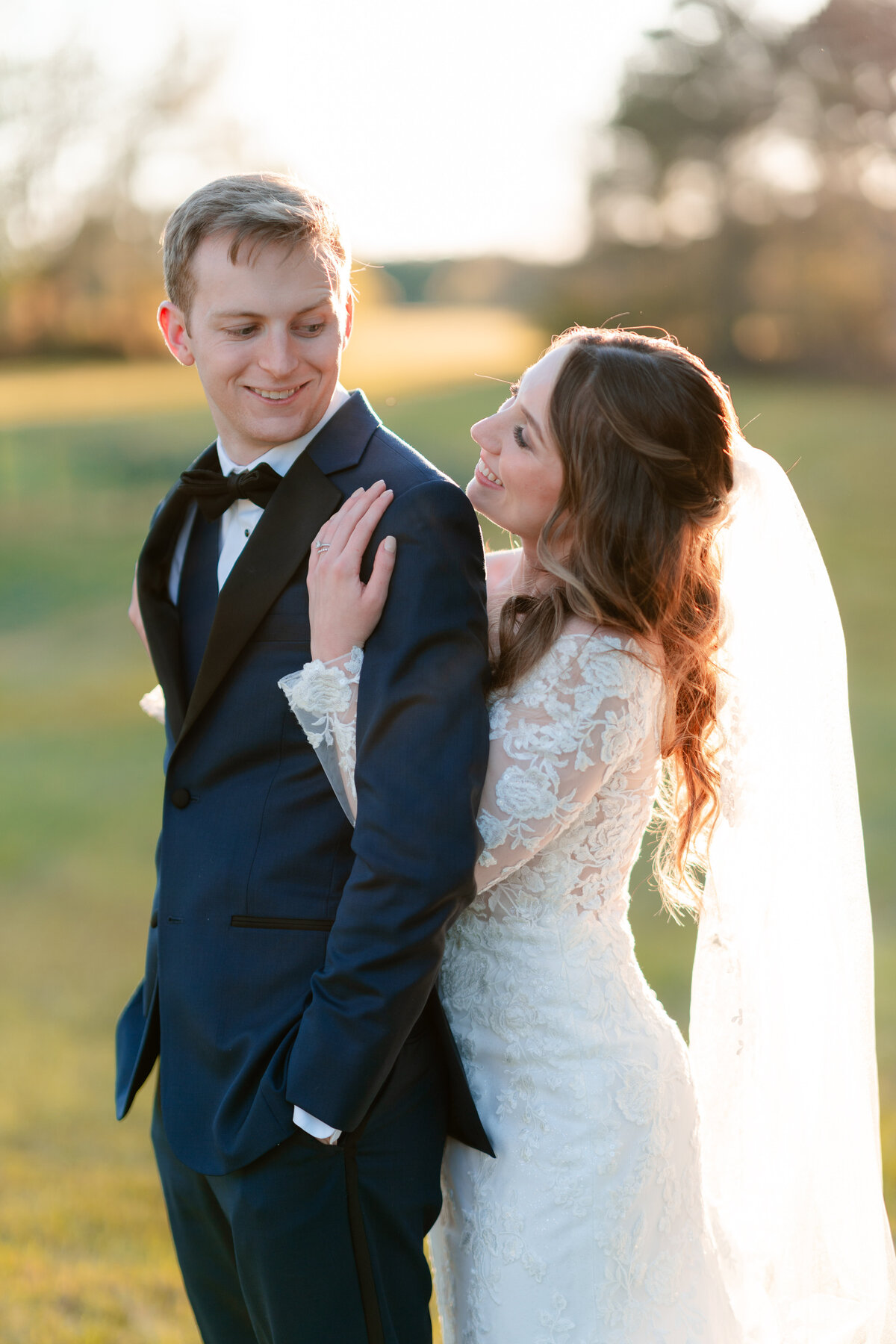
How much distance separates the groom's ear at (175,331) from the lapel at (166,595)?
186 mm

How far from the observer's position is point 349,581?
197 centimetres

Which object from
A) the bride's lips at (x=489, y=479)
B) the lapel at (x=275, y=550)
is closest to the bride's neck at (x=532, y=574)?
the bride's lips at (x=489, y=479)

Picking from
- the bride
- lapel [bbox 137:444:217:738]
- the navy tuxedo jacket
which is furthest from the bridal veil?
lapel [bbox 137:444:217:738]

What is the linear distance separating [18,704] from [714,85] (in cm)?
1682

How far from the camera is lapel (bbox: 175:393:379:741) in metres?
2.08

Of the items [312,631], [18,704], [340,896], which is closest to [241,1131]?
[340,896]

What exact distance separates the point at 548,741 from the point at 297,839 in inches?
18.4

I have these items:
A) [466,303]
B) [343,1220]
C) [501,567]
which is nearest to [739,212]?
[466,303]

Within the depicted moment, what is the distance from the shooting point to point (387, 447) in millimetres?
2139

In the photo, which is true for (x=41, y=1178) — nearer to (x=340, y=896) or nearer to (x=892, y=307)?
(x=340, y=896)

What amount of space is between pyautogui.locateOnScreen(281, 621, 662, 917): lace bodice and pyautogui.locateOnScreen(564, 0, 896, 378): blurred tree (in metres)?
21.0

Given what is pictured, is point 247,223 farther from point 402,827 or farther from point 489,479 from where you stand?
point 402,827

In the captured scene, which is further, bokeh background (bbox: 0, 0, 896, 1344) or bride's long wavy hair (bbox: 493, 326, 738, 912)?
bokeh background (bbox: 0, 0, 896, 1344)

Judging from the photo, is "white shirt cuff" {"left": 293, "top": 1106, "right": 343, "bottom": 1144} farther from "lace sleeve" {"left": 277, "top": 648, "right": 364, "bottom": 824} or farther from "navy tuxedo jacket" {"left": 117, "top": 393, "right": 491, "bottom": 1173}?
"lace sleeve" {"left": 277, "top": 648, "right": 364, "bottom": 824}
